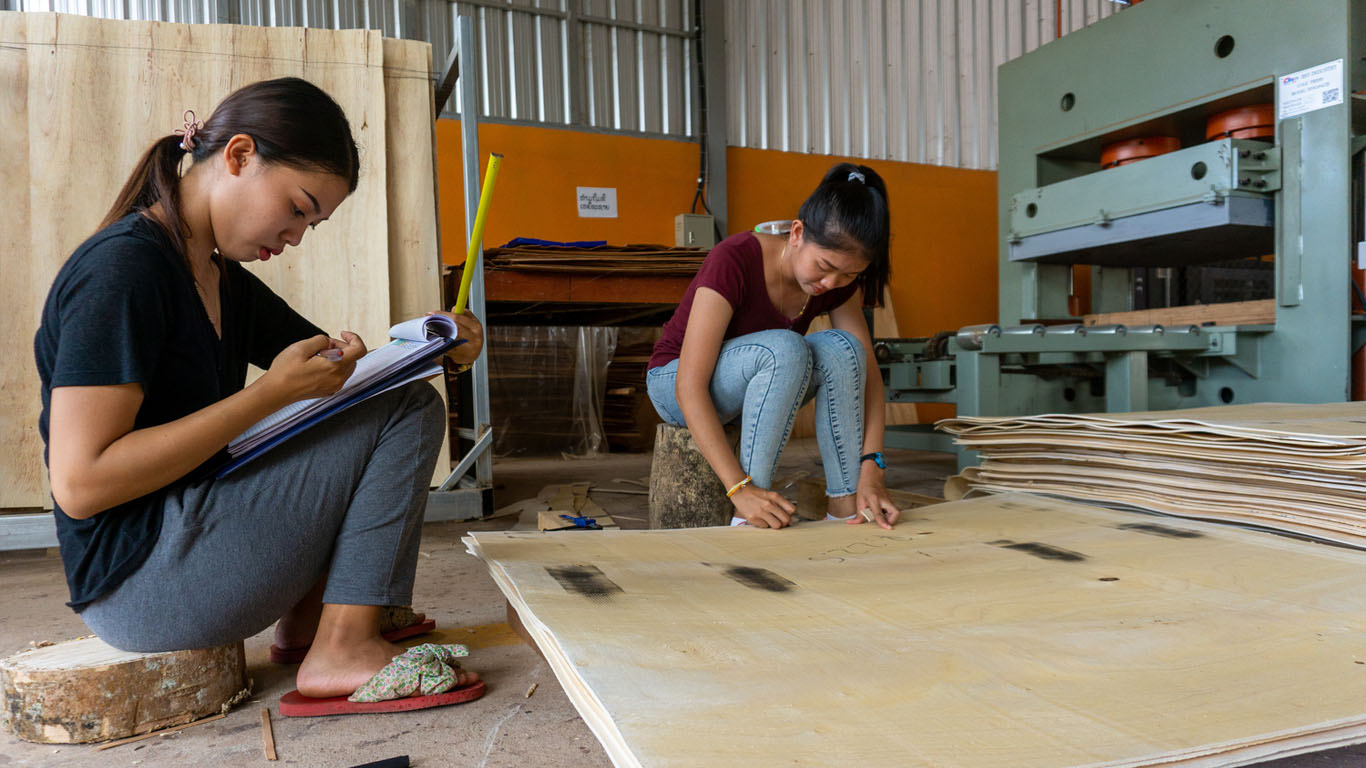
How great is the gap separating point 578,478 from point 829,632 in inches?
125

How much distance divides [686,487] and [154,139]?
1.90 metres

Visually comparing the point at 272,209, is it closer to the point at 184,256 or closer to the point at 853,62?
the point at 184,256

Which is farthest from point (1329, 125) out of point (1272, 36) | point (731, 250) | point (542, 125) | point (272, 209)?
point (542, 125)

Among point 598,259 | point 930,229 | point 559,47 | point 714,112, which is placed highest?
point 559,47

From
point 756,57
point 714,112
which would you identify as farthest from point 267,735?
point 756,57

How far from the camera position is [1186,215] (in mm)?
2852

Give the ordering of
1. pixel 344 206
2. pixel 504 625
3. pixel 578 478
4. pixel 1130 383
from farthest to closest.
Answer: pixel 578 478, pixel 1130 383, pixel 344 206, pixel 504 625

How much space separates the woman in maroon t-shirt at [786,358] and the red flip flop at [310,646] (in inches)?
26.2

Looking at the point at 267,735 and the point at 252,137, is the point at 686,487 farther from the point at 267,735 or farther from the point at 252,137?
the point at 252,137

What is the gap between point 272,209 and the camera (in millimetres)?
1158

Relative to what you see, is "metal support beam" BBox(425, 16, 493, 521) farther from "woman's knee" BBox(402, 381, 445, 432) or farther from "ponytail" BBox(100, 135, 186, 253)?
"ponytail" BBox(100, 135, 186, 253)

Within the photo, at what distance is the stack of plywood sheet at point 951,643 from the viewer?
800 mm

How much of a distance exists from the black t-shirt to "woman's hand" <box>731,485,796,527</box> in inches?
39.7

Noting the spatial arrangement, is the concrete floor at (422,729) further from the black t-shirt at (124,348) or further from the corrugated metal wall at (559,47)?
the corrugated metal wall at (559,47)
